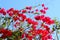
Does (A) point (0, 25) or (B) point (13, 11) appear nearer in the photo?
(A) point (0, 25)

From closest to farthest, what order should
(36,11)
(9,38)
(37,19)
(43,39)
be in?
(9,38), (43,39), (37,19), (36,11)

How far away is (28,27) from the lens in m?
4.82

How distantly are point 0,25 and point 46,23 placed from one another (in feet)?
4.08

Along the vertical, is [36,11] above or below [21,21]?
above

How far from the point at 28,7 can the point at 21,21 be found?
681 millimetres

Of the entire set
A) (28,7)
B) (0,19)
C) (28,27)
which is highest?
(28,7)

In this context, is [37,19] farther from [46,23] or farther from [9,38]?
[9,38]

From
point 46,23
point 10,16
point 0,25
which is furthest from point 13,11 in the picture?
point 46,23

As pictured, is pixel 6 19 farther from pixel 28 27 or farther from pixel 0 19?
pixel 28 27

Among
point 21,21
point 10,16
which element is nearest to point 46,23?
point 21,21

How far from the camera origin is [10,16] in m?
4.97

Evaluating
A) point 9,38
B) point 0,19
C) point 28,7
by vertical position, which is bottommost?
point 9,38

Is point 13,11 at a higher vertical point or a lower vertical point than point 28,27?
higher

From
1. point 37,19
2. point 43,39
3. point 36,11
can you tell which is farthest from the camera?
point 36,11
